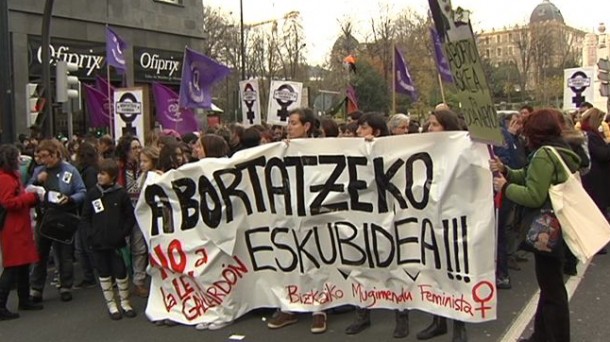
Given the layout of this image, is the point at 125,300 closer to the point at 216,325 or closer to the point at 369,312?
the point at 216,325

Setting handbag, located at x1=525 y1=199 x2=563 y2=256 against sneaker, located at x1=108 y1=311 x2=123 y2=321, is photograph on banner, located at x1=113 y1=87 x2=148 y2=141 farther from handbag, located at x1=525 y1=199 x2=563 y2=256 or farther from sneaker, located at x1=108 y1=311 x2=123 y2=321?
handbag, located at x1=525 y1=199 x2=563 y2=256

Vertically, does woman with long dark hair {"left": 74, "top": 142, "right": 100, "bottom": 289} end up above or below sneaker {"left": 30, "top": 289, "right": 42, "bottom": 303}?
above

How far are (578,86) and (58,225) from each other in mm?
13078

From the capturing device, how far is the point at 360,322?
19.1 feet

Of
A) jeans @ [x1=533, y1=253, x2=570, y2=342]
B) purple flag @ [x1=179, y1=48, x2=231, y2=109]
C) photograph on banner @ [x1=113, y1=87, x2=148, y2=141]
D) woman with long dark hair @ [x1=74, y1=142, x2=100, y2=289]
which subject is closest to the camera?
jeans @ [x1=533, y1=253, x2=570, y2=342]

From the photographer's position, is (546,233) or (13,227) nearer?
(546,233)

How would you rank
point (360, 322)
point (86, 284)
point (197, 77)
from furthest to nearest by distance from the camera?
point (197, 77), point (86, 284), point (360, 322)

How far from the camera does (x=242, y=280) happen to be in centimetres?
600

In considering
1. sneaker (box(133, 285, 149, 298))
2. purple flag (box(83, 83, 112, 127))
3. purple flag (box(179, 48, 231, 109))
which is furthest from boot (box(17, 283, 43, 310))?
purple flag (box(83, 83, 112, 127))

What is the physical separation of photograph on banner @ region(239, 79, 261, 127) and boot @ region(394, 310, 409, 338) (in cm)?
792

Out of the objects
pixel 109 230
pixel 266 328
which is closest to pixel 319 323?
pixel 266 328

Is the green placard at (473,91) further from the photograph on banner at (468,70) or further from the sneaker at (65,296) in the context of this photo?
the sneaker at (65,296)

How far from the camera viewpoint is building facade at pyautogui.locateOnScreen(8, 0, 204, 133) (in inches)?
706

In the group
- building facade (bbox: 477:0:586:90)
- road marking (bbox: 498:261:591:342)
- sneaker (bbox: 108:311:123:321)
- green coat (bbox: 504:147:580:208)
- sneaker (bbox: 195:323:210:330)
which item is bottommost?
sneaker (bbox: 108:311:123:321)
